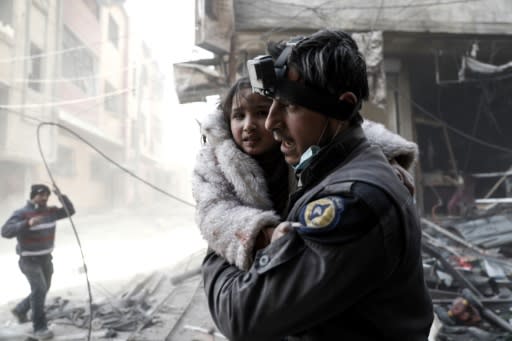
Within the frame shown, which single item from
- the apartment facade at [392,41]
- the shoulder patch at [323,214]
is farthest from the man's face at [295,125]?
the apartment facade at [392,41]

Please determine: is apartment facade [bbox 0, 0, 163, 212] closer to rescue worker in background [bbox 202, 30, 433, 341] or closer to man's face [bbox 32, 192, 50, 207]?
man's face [bbox 32, 192, 50, 207]

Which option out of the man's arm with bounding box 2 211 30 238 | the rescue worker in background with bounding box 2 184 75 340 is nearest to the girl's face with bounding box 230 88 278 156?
the rescue worker in background with bounding box 2 184 75 340

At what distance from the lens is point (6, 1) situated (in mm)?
14102

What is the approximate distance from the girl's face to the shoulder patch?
30.6 inches

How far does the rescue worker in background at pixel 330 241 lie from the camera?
84 centimetres

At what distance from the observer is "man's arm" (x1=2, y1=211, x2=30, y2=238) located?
20.4 feet

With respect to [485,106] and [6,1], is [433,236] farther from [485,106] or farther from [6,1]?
[6,1]

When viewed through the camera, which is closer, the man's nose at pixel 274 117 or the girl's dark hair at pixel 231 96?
the man's nose at pixel 274 117

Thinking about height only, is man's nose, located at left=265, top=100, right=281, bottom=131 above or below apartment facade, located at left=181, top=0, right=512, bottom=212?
below

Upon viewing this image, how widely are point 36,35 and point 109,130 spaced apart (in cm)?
1002

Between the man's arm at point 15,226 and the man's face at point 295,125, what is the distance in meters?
6.66

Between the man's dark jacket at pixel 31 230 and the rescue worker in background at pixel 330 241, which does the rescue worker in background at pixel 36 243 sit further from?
the rescue worker in background at pixel 330 241

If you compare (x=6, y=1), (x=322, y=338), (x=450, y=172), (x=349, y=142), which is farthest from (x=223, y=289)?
(x=6, y=1)

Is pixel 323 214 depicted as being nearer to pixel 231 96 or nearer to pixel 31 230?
pixel 231 96
